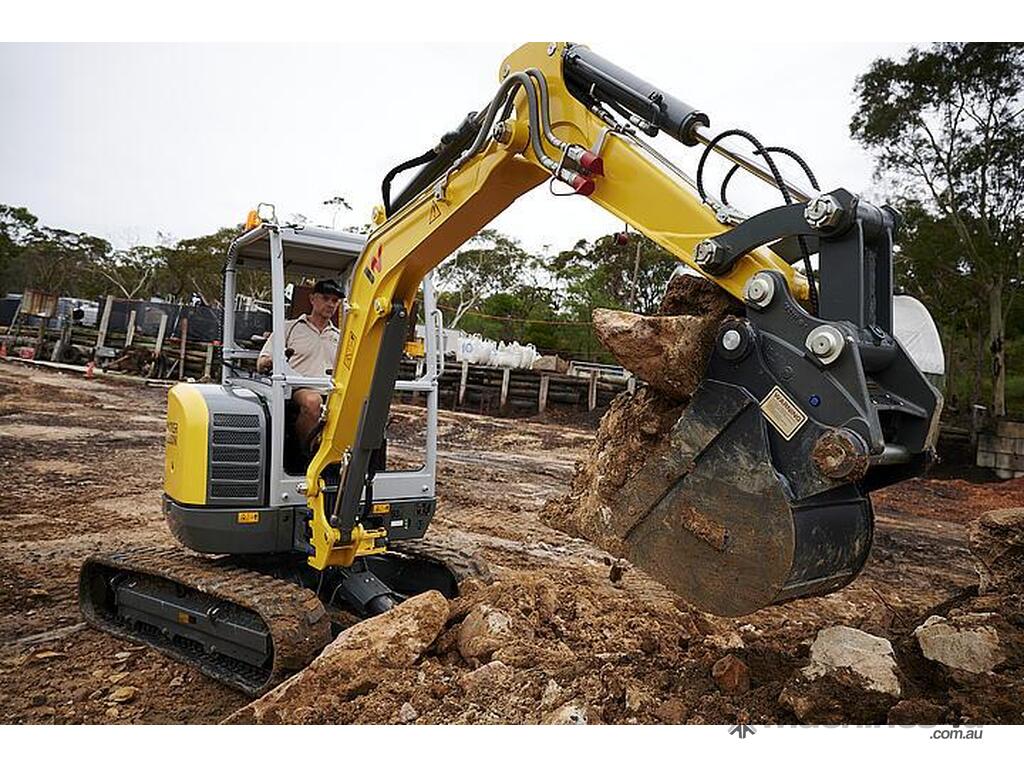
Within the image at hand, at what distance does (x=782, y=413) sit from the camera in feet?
7.34

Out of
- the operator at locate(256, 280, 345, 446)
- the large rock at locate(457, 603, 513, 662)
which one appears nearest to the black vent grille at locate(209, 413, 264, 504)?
the operator at locate(256, 280, 345, 446)

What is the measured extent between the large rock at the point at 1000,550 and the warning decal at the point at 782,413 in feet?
6.81

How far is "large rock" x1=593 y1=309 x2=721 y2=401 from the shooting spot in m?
2.51

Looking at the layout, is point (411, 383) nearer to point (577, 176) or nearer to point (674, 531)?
point (577, 176)

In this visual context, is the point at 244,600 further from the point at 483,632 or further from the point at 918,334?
the point at 918,334

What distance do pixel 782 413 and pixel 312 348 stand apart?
113 inches

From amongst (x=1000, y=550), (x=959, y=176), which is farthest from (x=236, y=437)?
(x=959, y=176)

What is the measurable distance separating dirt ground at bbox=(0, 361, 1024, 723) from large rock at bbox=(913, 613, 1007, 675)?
137mm

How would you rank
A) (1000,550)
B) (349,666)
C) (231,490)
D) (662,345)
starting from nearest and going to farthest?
(662,345)
(349,666)
(1000,550)
(231,490)

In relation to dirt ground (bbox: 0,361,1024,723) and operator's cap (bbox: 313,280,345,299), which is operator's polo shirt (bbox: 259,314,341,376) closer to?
operator's cap (bbox: 313,280,345,299)

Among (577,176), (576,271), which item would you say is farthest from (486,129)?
(576,271)

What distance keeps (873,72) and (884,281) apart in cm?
1804

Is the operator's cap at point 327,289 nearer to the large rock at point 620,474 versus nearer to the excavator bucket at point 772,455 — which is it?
the large rock at point 620,474

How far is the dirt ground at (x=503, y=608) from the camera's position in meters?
2.93
